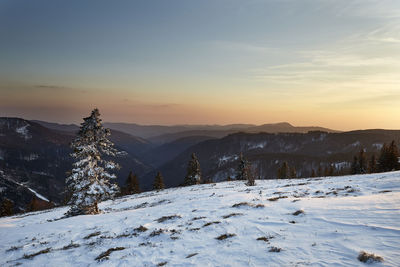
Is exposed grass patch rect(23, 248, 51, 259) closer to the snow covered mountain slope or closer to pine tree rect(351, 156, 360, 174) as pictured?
the snow covered mountain slope

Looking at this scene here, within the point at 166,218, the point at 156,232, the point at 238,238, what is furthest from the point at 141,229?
the point at 238,238

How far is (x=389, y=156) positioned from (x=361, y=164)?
44.4 ft

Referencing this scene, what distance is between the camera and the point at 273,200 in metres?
16.1

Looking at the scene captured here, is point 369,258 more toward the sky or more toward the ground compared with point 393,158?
more toward the sky

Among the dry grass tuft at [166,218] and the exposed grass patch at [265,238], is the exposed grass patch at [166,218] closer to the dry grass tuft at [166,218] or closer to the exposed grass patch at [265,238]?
the dry grass tuft at [166,218]

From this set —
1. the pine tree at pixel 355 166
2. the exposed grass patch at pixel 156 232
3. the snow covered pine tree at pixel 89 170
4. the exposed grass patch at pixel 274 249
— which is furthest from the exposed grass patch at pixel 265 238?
the pine tree at pixel 355 166

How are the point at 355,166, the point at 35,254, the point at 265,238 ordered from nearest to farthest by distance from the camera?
the point at 265,238, the point at 35,254, the point at 355,166

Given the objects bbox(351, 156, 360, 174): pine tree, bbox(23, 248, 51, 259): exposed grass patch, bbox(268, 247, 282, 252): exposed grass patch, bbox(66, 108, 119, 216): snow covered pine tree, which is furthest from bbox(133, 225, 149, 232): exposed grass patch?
bbox(351, 156, 360, 174): pine tree

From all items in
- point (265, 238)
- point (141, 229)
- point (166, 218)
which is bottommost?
point (166, 218)

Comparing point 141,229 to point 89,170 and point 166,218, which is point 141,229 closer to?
point 166,218

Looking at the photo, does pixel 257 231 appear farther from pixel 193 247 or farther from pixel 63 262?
pixel 63 262

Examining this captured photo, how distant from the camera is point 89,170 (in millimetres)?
22625

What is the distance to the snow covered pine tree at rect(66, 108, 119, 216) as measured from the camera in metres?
22.4

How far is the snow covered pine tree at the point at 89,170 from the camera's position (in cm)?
2244
